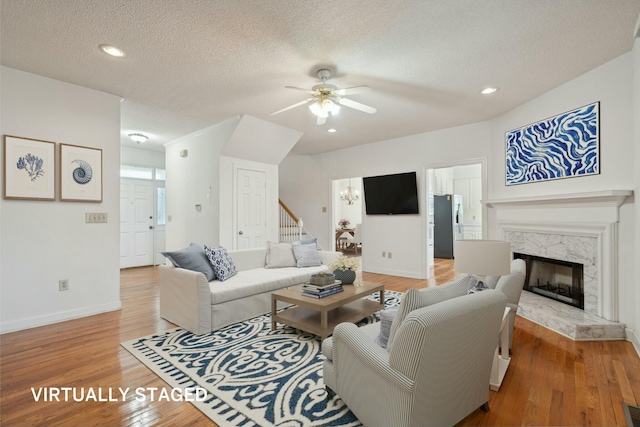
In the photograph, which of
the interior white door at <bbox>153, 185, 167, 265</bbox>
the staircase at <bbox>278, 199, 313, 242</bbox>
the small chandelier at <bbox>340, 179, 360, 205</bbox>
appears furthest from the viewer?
the small chandelier at <bbox>340, 179, 360, 205</bbox>

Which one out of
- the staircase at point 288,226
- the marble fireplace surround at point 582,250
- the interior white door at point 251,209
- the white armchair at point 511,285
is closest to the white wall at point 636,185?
the marble fireplace surround at point 582,250

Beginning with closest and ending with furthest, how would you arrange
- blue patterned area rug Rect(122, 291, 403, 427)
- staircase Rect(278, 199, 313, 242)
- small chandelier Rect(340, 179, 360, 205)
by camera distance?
blue patterned area rug Rect(122, 291, 403, 427), staircase Rect(278, 199, 313, 242), small chandelier Rect(340, 179, 360, 205)

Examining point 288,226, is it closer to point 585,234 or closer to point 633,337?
point 585,234

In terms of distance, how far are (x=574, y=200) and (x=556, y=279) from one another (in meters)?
1.12

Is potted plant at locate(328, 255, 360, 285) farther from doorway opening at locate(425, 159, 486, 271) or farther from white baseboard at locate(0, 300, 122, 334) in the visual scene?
doorway opening at locate(425, 159, 486, 271)

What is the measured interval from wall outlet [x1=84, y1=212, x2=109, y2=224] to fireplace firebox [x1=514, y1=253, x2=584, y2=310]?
5.36m

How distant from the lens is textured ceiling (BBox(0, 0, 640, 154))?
7.03 feet

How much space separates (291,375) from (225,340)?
883mm

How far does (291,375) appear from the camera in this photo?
6.97 ft

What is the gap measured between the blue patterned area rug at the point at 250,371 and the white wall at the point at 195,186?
236cm

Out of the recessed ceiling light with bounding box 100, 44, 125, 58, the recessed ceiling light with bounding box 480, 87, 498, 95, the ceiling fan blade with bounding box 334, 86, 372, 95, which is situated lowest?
the ceiling fan blade with bounding box 334, 86, 372, 95

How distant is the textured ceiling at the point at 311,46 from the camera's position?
2.14 meters

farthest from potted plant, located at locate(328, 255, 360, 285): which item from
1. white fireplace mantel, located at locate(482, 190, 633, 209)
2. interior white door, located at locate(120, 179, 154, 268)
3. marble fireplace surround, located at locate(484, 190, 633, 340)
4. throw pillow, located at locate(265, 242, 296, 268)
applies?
interior white door, located at locate(120, 179, 154, 268)

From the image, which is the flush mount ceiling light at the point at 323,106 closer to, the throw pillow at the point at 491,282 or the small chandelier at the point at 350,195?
the throw pillow at the point at 491,282
